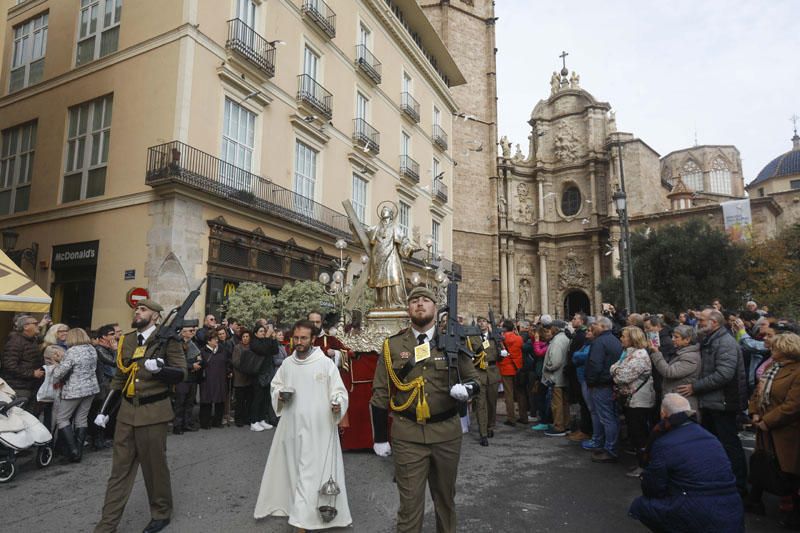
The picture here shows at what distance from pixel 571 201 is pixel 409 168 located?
60.8 feet

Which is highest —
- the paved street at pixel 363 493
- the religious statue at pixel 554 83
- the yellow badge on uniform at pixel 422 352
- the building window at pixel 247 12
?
the religious statue at pixel 554 83

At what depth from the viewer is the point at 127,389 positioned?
15.0ft

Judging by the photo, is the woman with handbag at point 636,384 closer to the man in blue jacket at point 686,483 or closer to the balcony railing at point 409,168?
the man in blue jacket at point 686,483

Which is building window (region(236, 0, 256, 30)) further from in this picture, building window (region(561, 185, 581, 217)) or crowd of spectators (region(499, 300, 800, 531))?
building window (region(561, 185, 581, 217))

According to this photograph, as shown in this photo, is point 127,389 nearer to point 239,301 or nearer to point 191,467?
point 191,467

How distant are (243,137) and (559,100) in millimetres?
30349

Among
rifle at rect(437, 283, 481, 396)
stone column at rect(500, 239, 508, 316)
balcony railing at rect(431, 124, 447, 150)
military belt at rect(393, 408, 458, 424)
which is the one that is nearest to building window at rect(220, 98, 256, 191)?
rifle at rect(437, 283, 481, 396)

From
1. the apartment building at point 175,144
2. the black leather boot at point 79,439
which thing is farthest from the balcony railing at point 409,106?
the black leather boot at point 79,439

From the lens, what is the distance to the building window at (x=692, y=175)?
171 feet

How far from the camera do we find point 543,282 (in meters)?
36.9

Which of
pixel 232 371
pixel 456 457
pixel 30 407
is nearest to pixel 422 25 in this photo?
pixel 232 371

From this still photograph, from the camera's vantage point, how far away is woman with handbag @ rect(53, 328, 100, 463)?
21.7 feet

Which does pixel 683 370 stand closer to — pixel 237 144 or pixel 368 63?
pixel 237 144

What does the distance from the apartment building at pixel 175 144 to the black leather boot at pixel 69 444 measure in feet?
20.7
